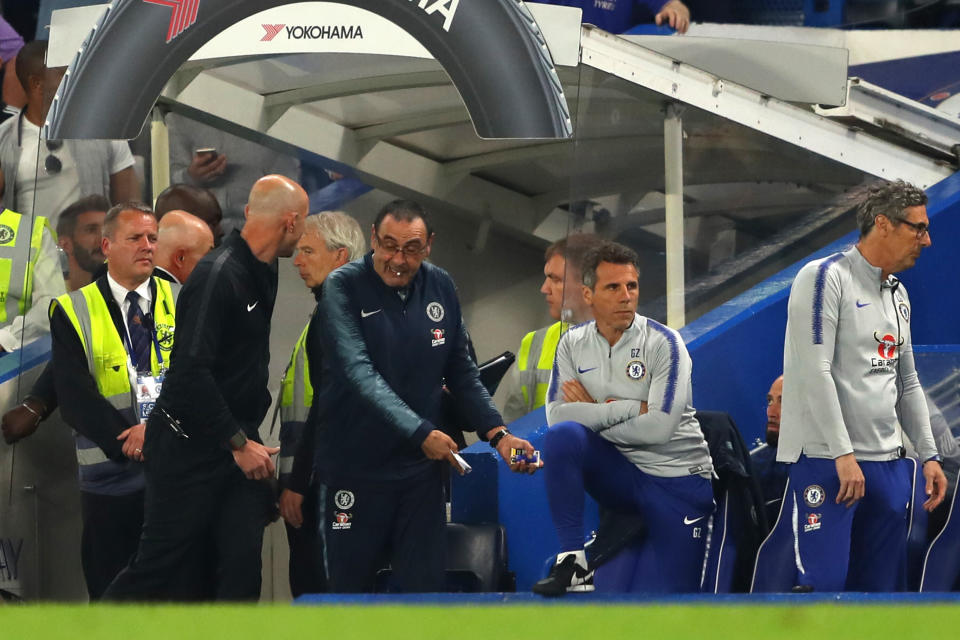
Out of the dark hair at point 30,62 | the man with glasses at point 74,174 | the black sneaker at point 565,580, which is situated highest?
the dark hair at point 30,62

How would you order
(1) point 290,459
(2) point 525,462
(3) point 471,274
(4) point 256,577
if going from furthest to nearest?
(3) point 471,274
(1) point 290,459
(4) point 256,577
(2) point 525,462

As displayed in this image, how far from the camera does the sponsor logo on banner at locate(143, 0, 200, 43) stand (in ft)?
18.1

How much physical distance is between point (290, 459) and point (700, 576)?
1453 mm

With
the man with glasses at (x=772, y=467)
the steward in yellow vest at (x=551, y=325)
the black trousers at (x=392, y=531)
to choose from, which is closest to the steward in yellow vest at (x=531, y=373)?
the steward in yellow vest at (x=551, y=325)

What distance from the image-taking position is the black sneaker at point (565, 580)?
446 cm

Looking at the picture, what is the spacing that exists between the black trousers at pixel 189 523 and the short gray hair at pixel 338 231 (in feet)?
3.02

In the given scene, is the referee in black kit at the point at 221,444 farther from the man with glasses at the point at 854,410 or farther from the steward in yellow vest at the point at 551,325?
the man with glasses at the point at 854,410

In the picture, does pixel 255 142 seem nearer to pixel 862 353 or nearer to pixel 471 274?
pixel 471 274

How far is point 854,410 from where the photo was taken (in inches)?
188

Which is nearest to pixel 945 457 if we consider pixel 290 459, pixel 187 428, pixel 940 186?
pixel 940 186

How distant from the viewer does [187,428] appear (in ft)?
15.9

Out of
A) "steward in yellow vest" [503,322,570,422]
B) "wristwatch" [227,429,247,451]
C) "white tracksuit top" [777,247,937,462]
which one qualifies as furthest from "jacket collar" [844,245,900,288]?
"wristwatch" [227,429,247,451]

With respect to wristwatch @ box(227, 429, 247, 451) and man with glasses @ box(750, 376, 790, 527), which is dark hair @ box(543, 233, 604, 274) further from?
wristwatch @ box(227, 429, 247, 451)

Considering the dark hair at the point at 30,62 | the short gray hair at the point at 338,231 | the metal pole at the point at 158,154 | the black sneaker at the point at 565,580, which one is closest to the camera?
the black sneaker at the point at 565,580
